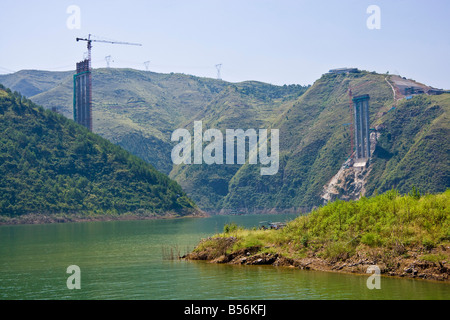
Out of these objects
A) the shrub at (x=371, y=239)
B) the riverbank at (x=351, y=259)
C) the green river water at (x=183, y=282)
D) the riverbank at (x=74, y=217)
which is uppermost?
the shrub at (x=371, y=239)

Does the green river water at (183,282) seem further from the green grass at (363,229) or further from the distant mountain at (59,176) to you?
the distant mountain at (59,176)

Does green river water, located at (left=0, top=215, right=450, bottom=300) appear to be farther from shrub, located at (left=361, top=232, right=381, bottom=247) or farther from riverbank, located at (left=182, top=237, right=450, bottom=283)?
shrub, located at (left=361, top=232, right=381, bottom=247)

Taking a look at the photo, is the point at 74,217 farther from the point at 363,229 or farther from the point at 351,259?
the point at 351,259

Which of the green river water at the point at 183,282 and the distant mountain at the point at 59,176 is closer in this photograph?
the green river water at the point at 183,282

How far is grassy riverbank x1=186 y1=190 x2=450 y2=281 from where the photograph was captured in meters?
38.6

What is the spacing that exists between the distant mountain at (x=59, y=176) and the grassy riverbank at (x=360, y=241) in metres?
117

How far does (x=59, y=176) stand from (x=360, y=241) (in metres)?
148

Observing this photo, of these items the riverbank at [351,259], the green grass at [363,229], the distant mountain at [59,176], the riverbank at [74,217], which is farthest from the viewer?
the distant mountain at [59,176]

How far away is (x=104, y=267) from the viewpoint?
50719 mm

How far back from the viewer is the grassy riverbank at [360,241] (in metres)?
38.6

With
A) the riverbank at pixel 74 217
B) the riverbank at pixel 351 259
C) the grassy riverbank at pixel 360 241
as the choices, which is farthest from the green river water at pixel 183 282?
the riverbank at pixel 74 217

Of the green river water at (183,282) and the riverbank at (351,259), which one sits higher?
the riverbank at (351,259)

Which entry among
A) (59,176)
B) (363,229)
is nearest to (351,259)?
(363,229)
